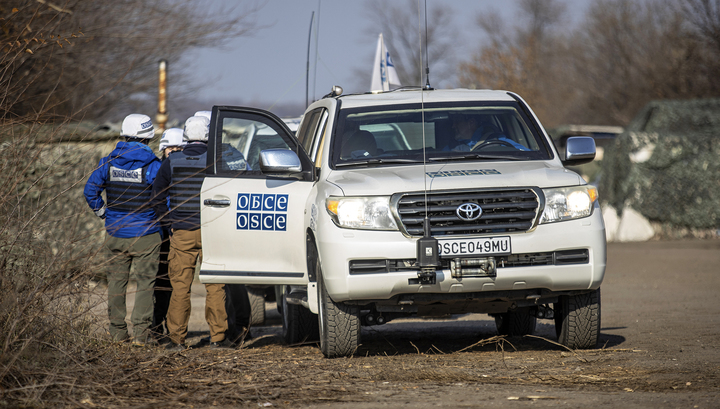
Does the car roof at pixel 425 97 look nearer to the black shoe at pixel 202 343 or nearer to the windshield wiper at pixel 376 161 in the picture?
the windshield wiper at pixel 376 161

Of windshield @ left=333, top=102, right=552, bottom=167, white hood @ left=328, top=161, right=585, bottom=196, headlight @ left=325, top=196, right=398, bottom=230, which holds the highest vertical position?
windshield @ left=333, top=102, right=552, bottom=167

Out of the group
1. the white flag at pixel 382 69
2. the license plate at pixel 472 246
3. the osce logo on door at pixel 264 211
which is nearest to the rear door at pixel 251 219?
the osce logo on door at pixel 264 211

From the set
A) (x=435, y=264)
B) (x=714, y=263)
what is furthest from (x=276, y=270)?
(x=714, y=263)

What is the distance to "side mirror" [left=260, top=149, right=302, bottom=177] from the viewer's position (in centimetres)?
634

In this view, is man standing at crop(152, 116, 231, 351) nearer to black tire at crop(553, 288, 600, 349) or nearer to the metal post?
black tire at crop(553, 288, 600, 349)

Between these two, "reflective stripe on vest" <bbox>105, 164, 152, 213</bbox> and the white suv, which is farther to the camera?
"reflective stripe on vest" <bbox>105, 164, 152, 213</bbox>

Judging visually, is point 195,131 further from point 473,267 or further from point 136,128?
point 473,267

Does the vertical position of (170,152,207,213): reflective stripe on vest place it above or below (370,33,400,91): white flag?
below

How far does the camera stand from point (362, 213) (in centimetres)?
576

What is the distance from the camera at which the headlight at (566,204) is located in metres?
5.83

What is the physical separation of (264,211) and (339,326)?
117 cm

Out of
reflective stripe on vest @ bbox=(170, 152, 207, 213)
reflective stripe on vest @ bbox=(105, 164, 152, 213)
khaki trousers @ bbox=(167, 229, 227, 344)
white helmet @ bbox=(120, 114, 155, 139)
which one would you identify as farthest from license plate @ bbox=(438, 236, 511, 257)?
white helmet @ bbox=(120, 114, 155, 139)

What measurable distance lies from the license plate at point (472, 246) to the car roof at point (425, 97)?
1.77 metres

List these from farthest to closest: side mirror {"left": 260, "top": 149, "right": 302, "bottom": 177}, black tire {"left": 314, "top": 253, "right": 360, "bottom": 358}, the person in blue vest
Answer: the person in blue vest, side mirror {"left": 260, "top": 149, "right": 302, "bottom": 177}, black tire {"left": 314, "top": 253, "right": 360, "bottom": 358}
